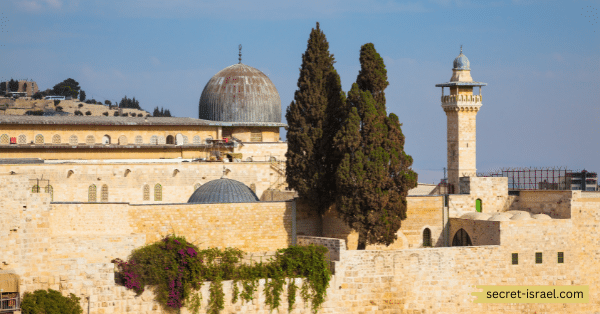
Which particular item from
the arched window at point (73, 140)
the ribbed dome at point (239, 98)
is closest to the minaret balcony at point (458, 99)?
the ribbed dome at point (239, 98)

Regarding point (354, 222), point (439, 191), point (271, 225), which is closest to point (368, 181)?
point (354, 222)

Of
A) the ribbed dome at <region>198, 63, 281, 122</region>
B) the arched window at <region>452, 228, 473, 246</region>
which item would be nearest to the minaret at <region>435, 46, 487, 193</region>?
the arched window at <region>452, 228, 473, 246</region>

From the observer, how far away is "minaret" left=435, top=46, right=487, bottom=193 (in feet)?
124

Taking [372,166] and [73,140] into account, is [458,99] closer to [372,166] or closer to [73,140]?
[372,166]

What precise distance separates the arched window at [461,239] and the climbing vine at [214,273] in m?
6.47

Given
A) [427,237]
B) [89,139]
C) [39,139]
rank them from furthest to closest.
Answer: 1. [89,139]
2. [39,139]
3. [427,237]

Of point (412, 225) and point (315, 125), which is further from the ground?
point (315, 125)

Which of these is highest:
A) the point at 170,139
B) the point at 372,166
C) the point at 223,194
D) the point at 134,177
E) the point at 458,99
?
the point at 458,99

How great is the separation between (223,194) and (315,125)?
4047 mm

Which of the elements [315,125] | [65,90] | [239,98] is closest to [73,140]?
[239,98]

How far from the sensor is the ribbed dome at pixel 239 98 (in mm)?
44250

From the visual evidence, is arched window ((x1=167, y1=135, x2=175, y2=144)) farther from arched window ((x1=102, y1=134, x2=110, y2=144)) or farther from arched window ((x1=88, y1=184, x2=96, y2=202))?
arched window ((x1=88, y1=184, x2=96, y2=202))

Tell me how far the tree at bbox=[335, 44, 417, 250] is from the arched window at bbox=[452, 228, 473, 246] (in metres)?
3.19

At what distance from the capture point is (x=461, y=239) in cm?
3347
